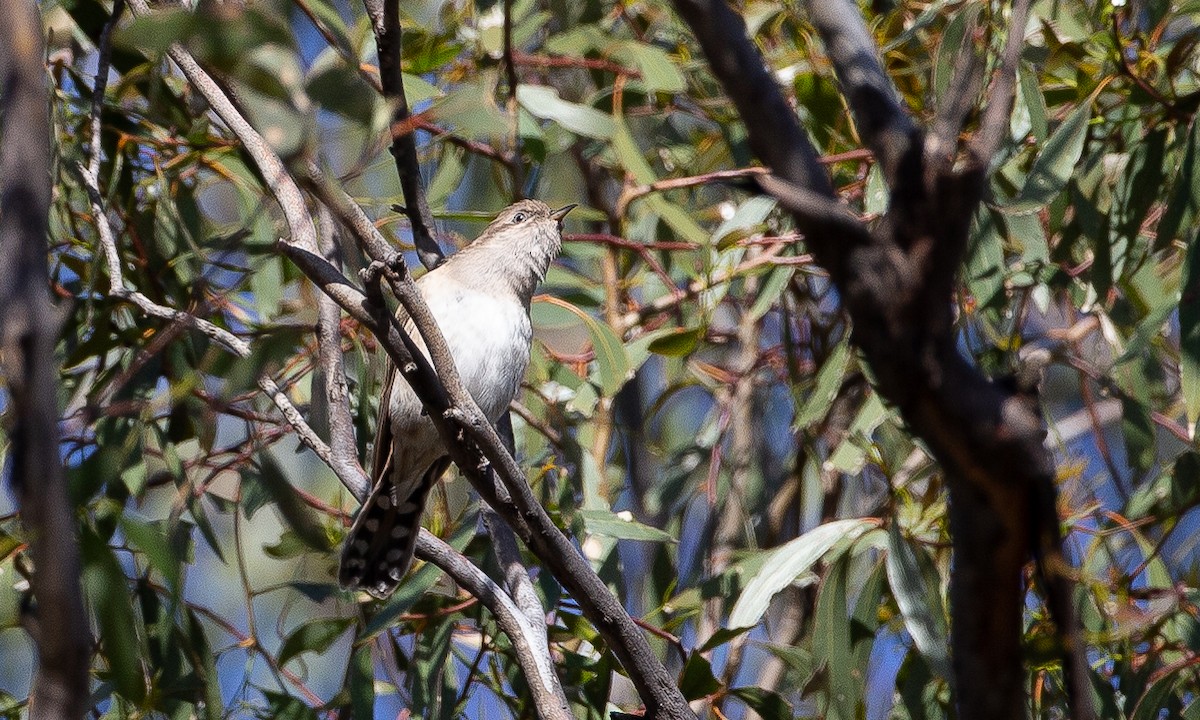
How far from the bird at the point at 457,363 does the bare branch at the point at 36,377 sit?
7.73ft

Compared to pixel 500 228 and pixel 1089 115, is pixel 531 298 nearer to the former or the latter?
pixel 500 228

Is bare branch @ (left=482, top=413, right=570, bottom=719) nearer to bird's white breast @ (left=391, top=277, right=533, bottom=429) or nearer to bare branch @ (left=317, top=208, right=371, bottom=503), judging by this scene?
bare branch @ (left=317, top=208, right=371, bottom=503)

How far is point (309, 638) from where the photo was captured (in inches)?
134

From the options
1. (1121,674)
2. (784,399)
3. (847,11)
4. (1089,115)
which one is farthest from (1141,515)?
(847,11)

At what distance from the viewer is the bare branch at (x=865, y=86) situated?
1329 millimetres

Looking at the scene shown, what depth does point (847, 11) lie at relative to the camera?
1.59m

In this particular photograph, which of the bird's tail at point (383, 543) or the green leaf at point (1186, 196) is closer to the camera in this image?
the green leaf at point (1186, 196)

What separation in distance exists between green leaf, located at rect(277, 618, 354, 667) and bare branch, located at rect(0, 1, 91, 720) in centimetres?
216

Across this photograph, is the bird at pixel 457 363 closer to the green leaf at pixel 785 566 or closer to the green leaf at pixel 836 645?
the green leaf at pixel 785 566

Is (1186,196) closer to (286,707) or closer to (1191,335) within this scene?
(1191,335)

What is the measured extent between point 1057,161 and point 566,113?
1375 millimetres

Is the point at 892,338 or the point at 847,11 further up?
the point at 847,11

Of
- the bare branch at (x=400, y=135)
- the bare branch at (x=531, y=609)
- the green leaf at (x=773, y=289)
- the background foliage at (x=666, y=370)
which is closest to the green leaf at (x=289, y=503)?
the background foliage at (x=666, y=370)

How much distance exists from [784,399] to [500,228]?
1590 mm
